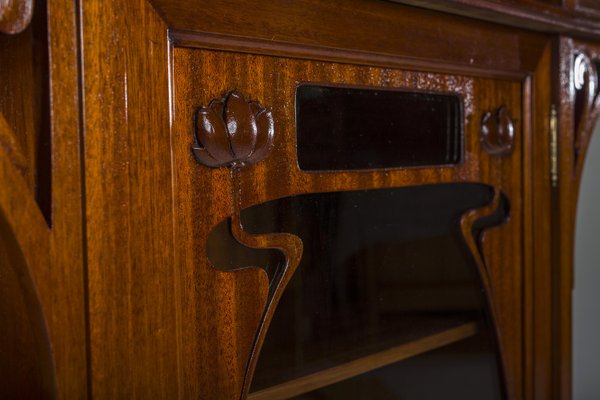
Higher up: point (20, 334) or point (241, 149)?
point (241, 149)

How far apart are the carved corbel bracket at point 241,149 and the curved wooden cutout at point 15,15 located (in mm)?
109

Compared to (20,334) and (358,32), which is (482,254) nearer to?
(358,32)

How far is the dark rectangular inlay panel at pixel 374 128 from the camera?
0.45 m

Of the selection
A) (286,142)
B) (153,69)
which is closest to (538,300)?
(286,142)

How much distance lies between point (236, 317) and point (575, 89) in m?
0.45

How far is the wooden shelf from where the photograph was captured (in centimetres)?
46

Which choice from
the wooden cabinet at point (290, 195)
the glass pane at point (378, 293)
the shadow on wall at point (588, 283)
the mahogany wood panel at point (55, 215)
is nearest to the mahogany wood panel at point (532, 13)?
the wooden cabinet at point (290, 195)

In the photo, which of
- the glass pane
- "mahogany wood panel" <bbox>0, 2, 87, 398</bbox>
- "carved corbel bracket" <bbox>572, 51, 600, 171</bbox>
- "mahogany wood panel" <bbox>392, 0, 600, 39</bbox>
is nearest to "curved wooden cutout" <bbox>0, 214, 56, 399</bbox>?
"mahogany wood panel" <bbox>0, 2, 87, 398</bbox>

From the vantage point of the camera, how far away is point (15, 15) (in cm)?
32

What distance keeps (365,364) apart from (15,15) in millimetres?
357

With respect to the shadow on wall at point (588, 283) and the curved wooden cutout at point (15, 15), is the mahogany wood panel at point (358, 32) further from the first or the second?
the shadow on wall at point (588, 283)

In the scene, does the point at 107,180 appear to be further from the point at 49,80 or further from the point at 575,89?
the point at 575,89

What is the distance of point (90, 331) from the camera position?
1.14 feet

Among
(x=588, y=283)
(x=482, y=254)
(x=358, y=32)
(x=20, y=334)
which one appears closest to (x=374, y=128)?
(x=358, y=32)
